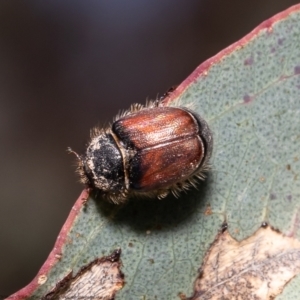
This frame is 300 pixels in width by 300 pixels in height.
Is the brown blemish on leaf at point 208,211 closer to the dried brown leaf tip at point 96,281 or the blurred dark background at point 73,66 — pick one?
the dried brown leaf tip at point 96,281

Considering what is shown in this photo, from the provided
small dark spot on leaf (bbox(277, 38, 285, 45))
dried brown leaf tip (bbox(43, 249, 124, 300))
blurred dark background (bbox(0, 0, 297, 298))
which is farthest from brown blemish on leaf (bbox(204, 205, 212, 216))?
blurred dark background (bbox(0, 0, 297, 298))

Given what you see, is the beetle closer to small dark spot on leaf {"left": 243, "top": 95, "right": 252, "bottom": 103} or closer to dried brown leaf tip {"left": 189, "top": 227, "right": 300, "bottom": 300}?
small dark spot on leaf {"left": 243, "top": 95, "right": 252, "bottom": 103}

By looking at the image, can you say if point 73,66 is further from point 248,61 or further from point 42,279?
point 42,279

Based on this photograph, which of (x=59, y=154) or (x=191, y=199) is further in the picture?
(x=59, y=154)

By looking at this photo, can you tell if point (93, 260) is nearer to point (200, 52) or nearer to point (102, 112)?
point (102, 112)

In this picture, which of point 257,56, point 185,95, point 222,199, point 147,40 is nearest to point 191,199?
point 222,199

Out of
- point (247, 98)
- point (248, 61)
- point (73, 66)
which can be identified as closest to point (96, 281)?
point (247, 98)
